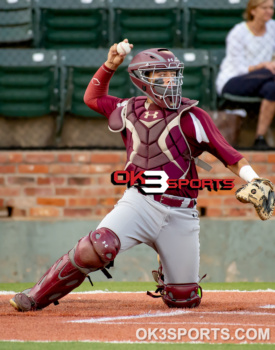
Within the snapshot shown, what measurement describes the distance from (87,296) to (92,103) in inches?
52.1

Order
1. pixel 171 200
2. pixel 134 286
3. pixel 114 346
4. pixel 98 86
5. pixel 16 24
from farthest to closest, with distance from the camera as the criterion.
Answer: pixel 16 24, pixel 134 286, pixel 98 86, pixel 171 200, pixel 114 346

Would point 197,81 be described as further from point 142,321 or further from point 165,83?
point 142,321

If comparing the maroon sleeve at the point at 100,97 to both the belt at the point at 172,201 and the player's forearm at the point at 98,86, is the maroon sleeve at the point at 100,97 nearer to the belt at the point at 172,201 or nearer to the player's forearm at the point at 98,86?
the player's forearm at the point at 98,86

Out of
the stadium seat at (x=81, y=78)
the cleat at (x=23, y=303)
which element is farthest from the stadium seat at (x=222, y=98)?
the cleat at (x=23, y=303)

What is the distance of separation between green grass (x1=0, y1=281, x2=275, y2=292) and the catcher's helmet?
5.95 feet

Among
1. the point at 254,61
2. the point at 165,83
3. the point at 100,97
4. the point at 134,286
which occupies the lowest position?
the point at 134,286

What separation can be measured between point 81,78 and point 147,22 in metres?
0.95

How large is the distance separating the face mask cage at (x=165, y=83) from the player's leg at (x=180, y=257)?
24.1 inches

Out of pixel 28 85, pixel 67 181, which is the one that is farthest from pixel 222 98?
pixel 28 85

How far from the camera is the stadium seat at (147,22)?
766 centimetres

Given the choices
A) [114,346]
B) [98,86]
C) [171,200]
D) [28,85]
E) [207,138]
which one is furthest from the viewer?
[28,85]

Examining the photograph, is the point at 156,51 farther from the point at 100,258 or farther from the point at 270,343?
the point at 270,343

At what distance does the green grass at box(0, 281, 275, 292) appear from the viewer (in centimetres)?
597

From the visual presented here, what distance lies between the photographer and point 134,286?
615cm
